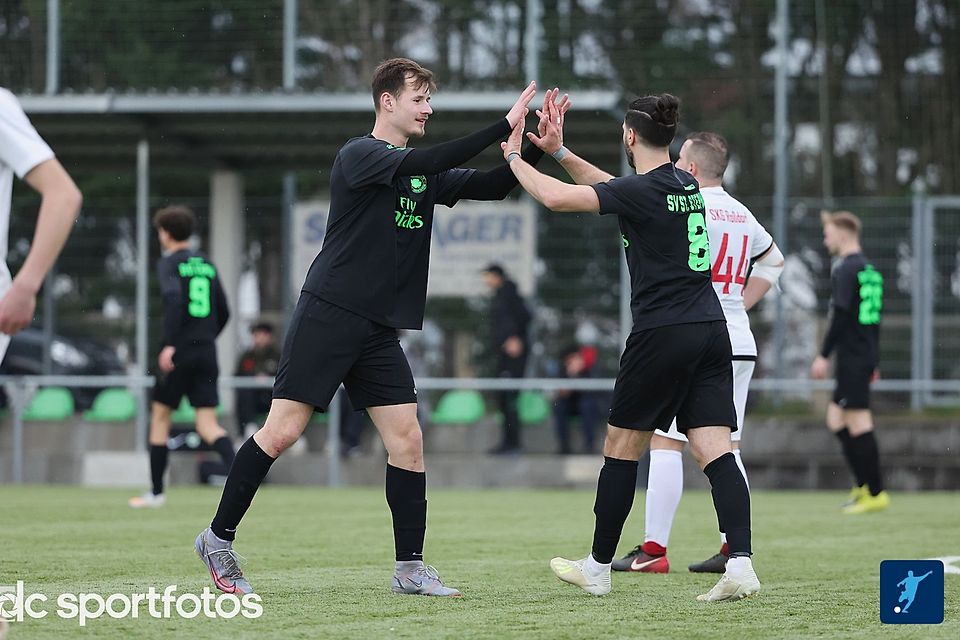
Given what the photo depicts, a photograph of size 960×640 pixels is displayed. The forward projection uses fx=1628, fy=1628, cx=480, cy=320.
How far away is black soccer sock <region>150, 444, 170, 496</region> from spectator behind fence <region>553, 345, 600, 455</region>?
5065 millimetres

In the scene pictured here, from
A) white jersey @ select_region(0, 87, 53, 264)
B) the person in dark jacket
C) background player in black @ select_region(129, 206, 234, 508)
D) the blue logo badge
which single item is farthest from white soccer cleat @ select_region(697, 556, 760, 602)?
the person in dark jacket

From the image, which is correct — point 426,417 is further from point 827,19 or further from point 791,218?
point 827,19

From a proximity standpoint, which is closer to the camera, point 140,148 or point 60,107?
point 60,107

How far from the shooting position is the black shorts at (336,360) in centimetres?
625

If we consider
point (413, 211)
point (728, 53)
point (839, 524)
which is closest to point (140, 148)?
point (728, 53)

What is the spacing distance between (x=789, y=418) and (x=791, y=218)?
6.49 feet

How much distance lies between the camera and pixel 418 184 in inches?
251

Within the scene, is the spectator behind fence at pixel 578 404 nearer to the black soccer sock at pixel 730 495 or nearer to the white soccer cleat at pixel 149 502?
the white soccer cleat at pixel 149 502

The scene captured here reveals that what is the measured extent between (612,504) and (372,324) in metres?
1.19

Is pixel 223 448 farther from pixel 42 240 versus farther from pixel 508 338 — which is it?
pixel 42 240

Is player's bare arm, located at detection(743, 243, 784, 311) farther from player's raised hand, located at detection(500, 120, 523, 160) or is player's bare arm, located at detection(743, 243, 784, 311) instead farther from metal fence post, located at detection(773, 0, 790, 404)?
metal fence post, located at detection(773, 0, 790, 404)

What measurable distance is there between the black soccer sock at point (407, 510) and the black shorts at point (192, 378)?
19.0 ft

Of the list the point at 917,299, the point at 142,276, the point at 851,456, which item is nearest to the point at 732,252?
the point at 851,456

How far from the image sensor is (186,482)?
54.2 feet
